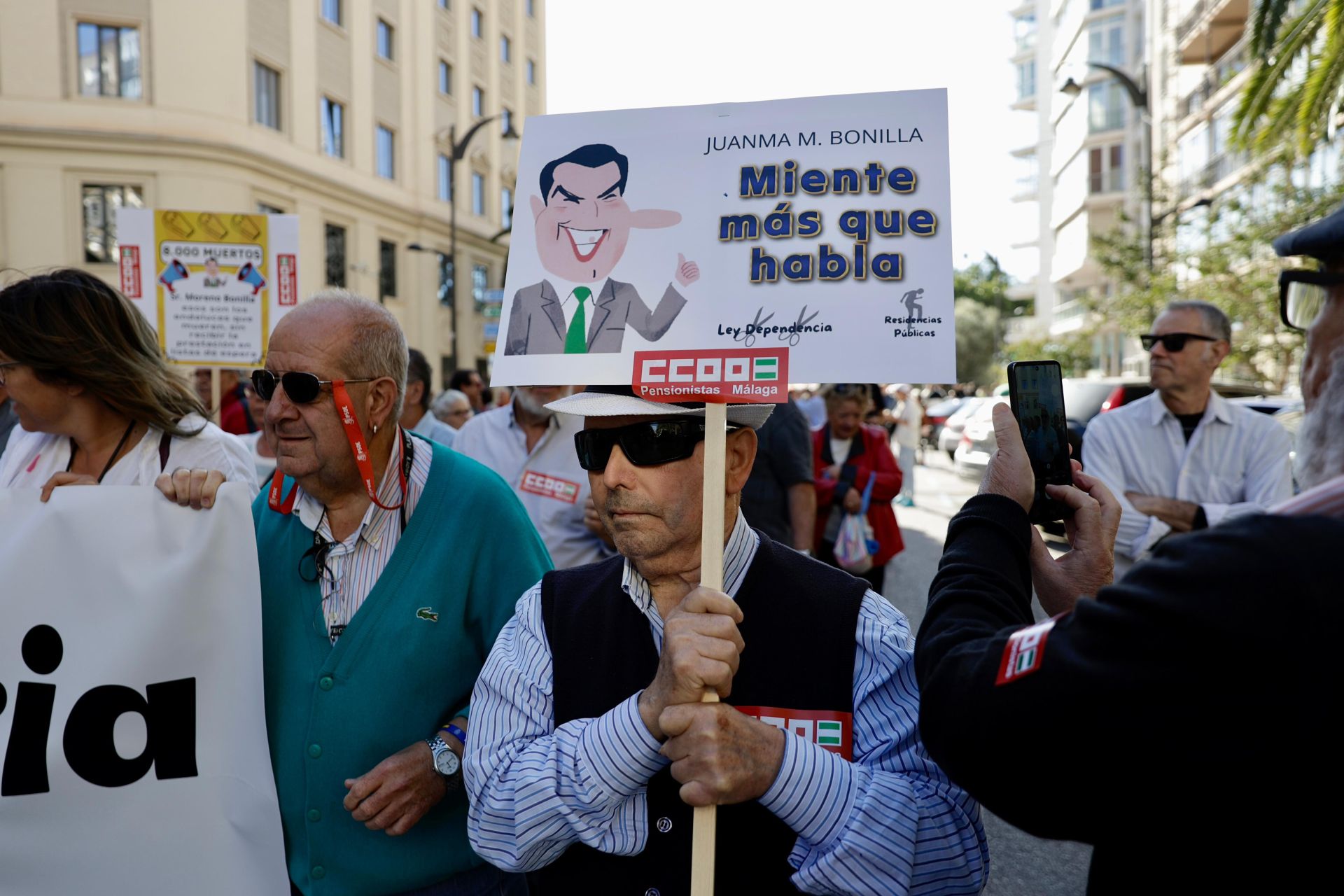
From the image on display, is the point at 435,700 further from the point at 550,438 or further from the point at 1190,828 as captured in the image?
the point at 550,438

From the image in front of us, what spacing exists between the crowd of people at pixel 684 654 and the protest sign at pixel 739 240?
0.51 feet

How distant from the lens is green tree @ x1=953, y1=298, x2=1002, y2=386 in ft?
203

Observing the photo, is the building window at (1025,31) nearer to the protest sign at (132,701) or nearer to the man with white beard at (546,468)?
the man with white beard at (546,468)

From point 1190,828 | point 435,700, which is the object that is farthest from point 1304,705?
point 435,700

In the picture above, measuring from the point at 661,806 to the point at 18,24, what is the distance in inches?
1065

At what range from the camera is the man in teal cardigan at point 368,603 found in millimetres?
2244

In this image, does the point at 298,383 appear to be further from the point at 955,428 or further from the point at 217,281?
the point at 955,428

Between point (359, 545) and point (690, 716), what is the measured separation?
115 cm

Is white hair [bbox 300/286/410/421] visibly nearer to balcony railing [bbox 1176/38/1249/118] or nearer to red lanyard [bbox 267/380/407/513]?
red lanyard [bbox 267/380/407/513]

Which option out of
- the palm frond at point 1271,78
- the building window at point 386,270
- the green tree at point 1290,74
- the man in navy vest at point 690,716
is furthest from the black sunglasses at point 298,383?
the building window at point 386,270

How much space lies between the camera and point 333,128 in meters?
28.1

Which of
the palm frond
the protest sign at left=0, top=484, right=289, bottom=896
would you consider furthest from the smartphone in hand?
the palm frond

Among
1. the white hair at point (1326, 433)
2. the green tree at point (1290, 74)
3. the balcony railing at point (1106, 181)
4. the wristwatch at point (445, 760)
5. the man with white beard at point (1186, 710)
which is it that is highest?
the balcony railing at point (1106, 181)

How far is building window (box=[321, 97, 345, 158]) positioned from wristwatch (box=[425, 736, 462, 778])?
1100 inches
